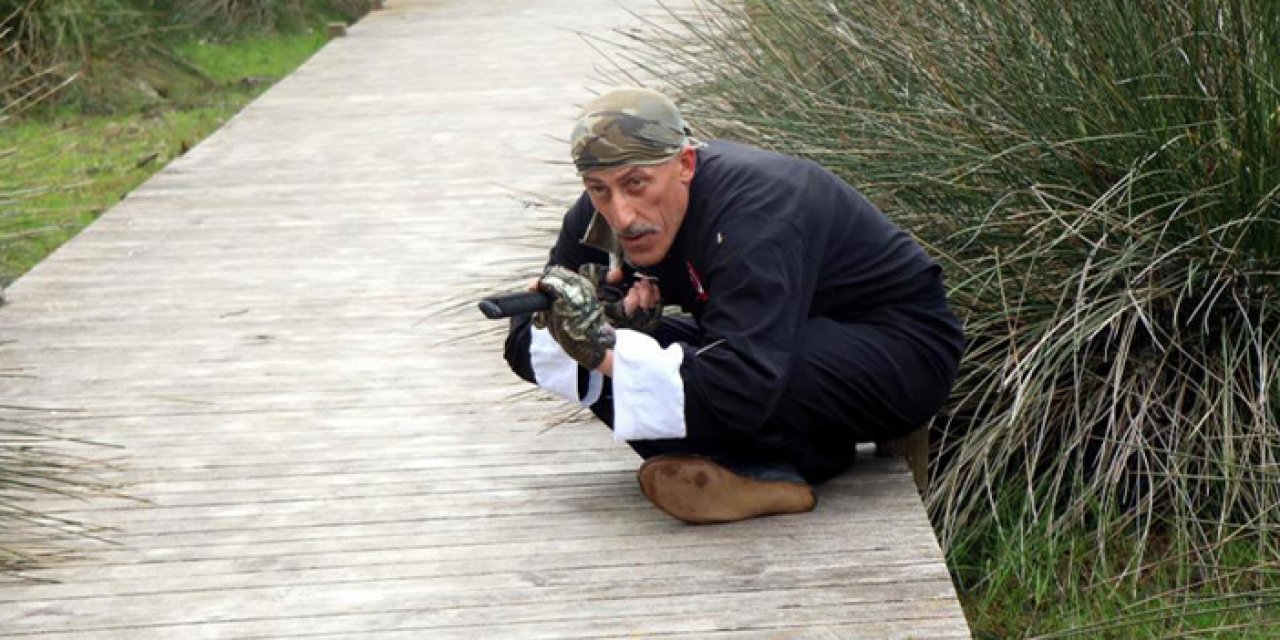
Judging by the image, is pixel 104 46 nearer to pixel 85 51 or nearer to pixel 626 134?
pixel 85 51

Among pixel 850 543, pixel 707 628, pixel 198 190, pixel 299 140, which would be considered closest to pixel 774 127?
pixel 850 543

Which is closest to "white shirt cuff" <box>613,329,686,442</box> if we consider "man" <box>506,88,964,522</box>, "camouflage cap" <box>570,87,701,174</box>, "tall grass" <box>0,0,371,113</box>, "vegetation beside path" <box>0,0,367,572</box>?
"man" <box>506,88,964,522</box>

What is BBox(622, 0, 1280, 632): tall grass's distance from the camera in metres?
4.29

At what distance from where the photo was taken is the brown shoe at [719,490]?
13.4 feet

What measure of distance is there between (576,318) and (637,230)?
29 cm

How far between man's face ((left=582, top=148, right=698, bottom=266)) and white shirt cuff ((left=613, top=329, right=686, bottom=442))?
221 mm

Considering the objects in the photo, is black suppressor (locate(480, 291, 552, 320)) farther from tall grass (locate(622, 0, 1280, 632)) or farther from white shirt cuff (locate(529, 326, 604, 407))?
tall grass (locate(622, 0, 1280, 632))

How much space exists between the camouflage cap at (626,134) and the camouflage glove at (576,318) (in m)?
0.23

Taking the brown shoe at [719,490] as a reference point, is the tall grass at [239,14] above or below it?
below

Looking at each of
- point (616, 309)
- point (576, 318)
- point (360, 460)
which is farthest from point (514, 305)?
point (360, 460)

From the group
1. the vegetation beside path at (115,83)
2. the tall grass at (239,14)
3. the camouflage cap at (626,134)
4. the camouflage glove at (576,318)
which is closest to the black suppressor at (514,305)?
the camouflage glove at (576,318)

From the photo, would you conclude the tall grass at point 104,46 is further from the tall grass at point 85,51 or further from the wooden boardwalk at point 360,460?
the wooden boardwalk at point 360,460

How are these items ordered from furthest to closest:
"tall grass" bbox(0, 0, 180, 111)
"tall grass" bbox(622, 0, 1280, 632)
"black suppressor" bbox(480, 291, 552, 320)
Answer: "tall grass" bbox(0, 0, 180, 111) < "tall grass" bbox(622, 0, 1280, 632) < "black suppressor" bbox(480, 291, 552, 320)

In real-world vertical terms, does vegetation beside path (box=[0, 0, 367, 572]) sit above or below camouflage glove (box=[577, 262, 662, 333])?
below
